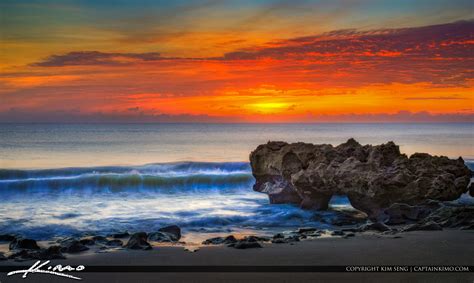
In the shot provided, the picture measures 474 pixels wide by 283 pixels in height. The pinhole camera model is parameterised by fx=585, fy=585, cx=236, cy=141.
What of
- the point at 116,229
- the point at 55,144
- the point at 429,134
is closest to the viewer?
the point at 116,229

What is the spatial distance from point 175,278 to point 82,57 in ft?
19.7

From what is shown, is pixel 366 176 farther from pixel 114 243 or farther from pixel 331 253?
pixel 114 243

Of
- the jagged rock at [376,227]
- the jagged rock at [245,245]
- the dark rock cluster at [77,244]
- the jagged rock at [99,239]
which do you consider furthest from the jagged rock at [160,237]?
the jagged rock at [376,227]

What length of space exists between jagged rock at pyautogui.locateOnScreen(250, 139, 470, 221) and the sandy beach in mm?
1204

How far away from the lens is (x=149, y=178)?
41.8ft

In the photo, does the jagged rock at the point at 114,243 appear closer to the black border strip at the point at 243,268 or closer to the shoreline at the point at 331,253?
the shoreline at the point at 331,253

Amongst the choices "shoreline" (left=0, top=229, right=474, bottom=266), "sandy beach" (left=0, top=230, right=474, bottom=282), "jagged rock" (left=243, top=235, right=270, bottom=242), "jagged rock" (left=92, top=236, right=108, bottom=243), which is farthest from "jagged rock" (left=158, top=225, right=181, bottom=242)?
"jagged rock" (left=243, top=235, right=270, bottom=242)

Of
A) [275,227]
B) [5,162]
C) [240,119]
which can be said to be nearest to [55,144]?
[5,162]

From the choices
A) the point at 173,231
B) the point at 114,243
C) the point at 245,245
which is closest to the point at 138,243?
the point at 114,243

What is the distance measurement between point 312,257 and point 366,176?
2592 millimetres

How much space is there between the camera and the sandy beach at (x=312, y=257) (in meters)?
5.62

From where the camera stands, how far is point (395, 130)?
575 inches

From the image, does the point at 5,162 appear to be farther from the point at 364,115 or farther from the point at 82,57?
the point at 364,115
